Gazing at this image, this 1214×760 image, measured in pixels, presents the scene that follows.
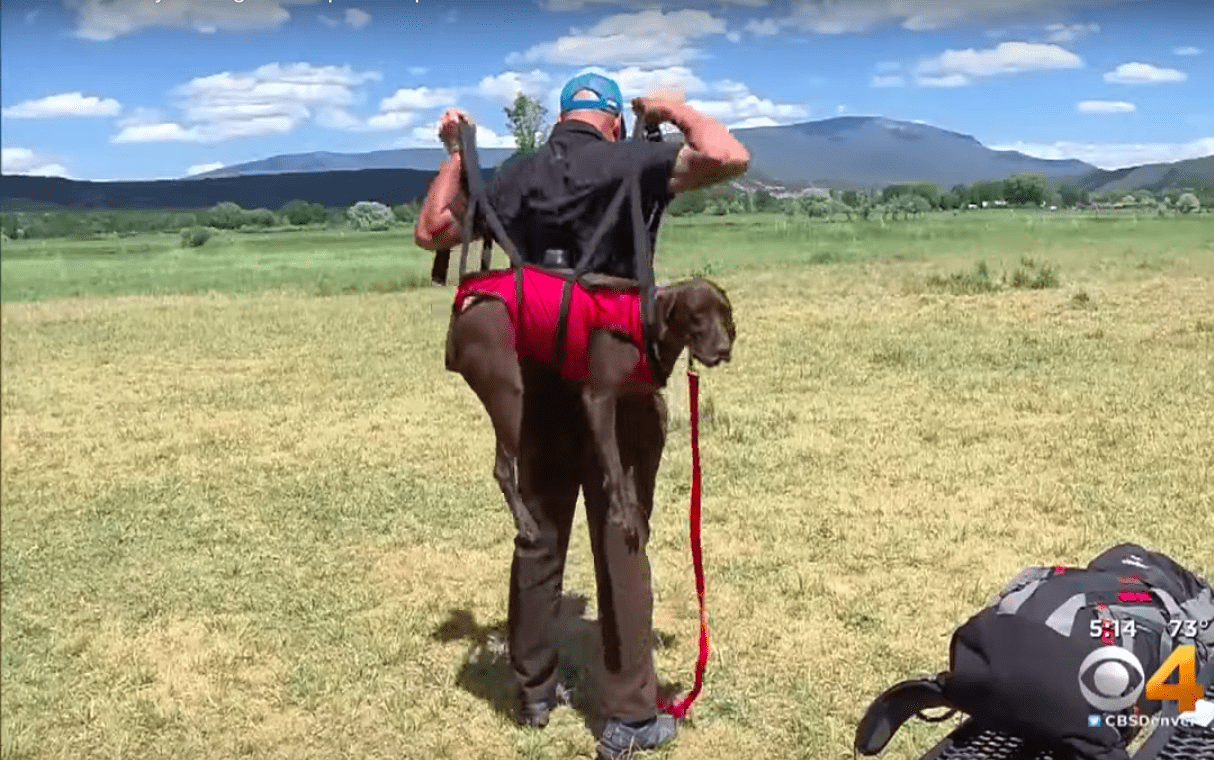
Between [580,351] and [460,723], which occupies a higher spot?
Answer: [580,351]

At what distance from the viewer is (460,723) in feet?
15.4

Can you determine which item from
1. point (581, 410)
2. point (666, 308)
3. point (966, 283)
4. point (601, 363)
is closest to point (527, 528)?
point (581, 410)

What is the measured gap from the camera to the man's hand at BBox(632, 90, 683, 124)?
12.2 feet

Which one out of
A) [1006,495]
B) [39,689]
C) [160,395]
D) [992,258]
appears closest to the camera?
[39,689]

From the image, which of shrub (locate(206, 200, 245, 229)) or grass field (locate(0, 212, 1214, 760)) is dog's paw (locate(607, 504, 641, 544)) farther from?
shrub (locate(206, 200, 245, 229))

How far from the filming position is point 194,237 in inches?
1572

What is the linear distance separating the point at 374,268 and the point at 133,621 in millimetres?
25269

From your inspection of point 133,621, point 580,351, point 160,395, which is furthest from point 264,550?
point 160,395

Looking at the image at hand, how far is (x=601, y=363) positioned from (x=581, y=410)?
420 mm

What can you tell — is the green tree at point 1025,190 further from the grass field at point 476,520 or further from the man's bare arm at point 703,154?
the man's bare arm at point 703,154

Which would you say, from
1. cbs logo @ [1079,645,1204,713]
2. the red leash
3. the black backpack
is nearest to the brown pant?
the red leash

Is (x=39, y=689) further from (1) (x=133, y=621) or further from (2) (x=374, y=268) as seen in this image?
(2) (x=374, y=268)

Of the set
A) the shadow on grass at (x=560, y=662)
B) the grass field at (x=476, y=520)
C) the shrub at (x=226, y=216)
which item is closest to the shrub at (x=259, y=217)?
the shrub at (x=226, y=216)

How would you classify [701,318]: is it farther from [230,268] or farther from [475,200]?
[230,268]
